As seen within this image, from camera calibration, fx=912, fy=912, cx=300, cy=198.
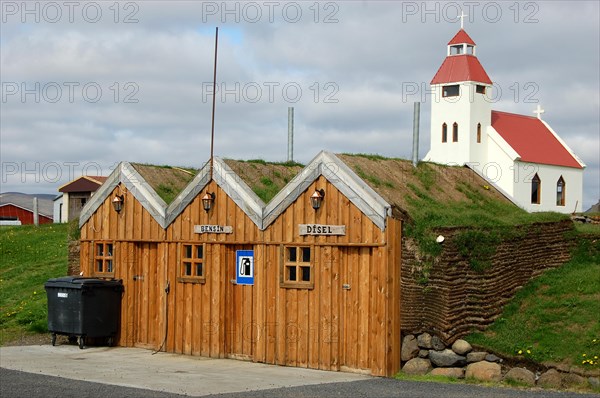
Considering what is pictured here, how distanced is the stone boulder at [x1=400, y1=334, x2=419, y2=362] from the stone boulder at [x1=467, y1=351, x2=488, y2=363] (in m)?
0.95

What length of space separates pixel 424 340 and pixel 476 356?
3.15 feet

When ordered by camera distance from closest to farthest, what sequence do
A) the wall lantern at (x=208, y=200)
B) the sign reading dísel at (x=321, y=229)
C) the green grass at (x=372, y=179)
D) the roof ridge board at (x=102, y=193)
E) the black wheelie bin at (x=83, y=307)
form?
the sign reading dísel at (x=321, y=229) < the green grass at (x=372, y=179) < the wall lantern at (x=208, y=200) < the black wheelie bin at (x=83, y=307) < the roof ridge board at (x=102, y=193)

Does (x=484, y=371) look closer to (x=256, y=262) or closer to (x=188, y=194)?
(x=256, y=262)

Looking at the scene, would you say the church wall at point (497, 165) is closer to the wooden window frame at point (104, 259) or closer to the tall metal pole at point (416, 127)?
the tall metal pole at point (416, 127)

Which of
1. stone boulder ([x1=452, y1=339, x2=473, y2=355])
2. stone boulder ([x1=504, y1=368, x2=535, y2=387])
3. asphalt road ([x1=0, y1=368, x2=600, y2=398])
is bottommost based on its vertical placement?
asphalt road ([x1=0, y1=368, x2=600, y2=398])

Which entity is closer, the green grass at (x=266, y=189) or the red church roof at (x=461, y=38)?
the green grass at (x=266, y=189)

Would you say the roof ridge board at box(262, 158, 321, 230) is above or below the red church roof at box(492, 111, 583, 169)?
below

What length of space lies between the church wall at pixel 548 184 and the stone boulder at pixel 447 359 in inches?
1681

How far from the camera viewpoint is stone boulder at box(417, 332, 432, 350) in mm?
15930

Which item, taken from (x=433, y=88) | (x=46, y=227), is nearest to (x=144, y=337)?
(x=46, y=227)

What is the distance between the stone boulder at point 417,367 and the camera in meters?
15.6

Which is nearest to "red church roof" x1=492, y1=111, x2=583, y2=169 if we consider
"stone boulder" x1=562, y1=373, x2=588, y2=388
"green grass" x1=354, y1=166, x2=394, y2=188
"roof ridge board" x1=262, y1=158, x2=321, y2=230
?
"green grass" x1=354, y1=166, x2=394, y2=188

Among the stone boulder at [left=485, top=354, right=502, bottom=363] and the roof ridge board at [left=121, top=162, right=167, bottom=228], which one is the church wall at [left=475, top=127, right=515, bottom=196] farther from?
the stone boulder at [left=485, top=354, right=502, bottom=363]

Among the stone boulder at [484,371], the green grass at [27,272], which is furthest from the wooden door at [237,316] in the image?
the green grass at [27,272]
